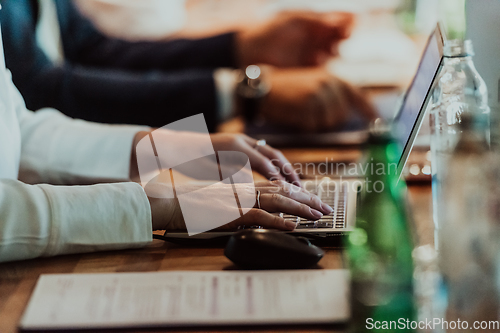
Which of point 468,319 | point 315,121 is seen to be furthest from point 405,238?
point 315,121

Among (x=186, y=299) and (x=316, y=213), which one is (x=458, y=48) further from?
(x=186, y=299)

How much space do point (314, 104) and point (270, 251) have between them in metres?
0.95

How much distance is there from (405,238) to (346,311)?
0.29 feet

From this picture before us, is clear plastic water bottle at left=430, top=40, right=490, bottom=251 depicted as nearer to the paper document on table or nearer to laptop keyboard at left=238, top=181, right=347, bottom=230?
laptop keyboard at left=238, top=181, right=347, bottom=230

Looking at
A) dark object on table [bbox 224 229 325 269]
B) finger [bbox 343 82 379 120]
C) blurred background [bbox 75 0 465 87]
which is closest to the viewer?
dark object on table [bbox 224 229 325 269]

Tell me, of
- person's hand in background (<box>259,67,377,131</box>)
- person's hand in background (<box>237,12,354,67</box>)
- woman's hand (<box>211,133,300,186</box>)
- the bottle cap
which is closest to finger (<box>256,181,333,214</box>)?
woman's hand (<box>211,133,300,186</box>)

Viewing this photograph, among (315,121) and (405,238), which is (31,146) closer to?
(405,238)

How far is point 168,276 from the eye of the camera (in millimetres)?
489

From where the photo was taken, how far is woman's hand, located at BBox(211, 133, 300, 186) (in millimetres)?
778

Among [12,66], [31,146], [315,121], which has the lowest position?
[315,121]

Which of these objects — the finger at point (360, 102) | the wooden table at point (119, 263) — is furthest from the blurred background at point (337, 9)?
the wooden table at point (119, 263)

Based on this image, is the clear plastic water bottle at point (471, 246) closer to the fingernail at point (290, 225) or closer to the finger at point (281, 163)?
the fingernail at point (290, 225)

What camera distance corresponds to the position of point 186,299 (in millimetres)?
441

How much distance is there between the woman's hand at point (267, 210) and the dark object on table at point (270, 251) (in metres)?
0.09
